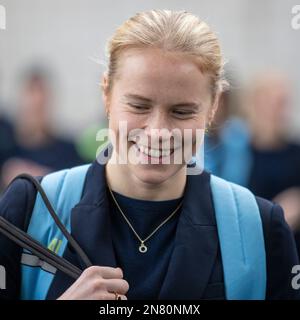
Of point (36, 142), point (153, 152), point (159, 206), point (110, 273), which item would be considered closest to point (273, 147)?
point (36, 142)

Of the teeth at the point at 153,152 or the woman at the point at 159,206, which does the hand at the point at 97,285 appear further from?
the teeth at the point at 153,152

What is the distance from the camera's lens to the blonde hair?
2.10 metres

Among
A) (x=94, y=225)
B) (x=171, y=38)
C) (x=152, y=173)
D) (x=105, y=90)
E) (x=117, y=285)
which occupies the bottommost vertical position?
(x=117, y=285)

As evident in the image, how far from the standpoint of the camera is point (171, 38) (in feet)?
6.86

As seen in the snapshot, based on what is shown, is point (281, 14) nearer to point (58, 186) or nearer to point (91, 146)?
point (91, 146)

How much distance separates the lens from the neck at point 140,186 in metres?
2.20

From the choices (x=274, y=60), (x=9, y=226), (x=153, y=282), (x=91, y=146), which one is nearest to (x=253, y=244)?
(x=153, y=282)

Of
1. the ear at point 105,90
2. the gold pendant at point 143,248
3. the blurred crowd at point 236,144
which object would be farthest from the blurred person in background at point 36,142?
the gold pendant at point 143,248

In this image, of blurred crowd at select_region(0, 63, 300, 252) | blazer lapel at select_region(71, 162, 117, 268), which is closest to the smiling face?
blazer lapel at select_region(71, 162, 117, 268)

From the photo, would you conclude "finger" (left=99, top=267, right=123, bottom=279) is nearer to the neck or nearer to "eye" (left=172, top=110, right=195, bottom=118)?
the neck

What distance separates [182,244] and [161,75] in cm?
43

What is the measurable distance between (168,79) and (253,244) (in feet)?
1.56

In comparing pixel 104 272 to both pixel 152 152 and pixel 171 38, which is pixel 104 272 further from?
pixel 171 38
